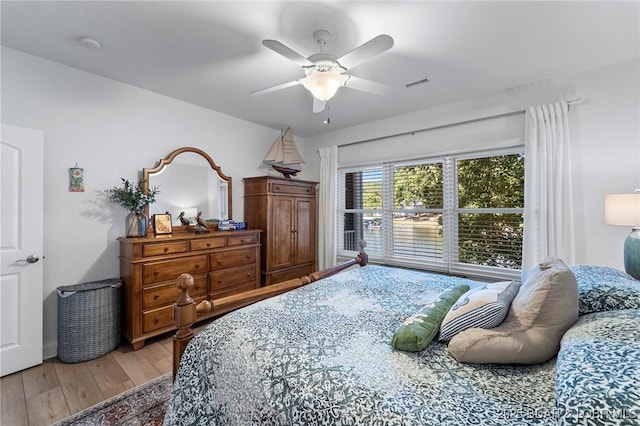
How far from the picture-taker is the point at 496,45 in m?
2.09

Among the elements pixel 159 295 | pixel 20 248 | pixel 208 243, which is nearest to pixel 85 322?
pixel 159 295

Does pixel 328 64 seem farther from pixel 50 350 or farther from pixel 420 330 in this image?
pixel 50 350

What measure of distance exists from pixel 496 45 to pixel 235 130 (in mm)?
3066

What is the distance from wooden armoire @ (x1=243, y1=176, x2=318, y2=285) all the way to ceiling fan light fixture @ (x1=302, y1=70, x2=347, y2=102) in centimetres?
186

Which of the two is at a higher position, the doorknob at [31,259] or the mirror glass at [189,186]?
the mirror glass at [189,186]

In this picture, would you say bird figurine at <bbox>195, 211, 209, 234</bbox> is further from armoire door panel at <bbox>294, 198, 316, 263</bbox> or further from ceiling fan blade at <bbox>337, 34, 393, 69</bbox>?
ceiling fan blade at <bbox>337, 34, 393, 69</bbox>

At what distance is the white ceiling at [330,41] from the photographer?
1.73 metres

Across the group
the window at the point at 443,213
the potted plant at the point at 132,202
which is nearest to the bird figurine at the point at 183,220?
the potted plant at the point at 132,202

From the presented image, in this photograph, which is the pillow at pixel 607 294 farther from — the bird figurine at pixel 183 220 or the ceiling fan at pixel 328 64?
the bird figurine at pixel 183 220

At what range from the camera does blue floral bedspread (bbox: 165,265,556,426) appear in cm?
81

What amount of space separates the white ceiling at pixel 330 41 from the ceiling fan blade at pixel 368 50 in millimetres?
319

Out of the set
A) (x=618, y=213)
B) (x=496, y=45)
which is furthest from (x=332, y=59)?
(x=618, y=213)

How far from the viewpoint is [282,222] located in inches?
151

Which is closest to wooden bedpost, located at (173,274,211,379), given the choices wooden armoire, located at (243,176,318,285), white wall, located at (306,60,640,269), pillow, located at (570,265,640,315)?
pillow, located at (570,265,640,315)
